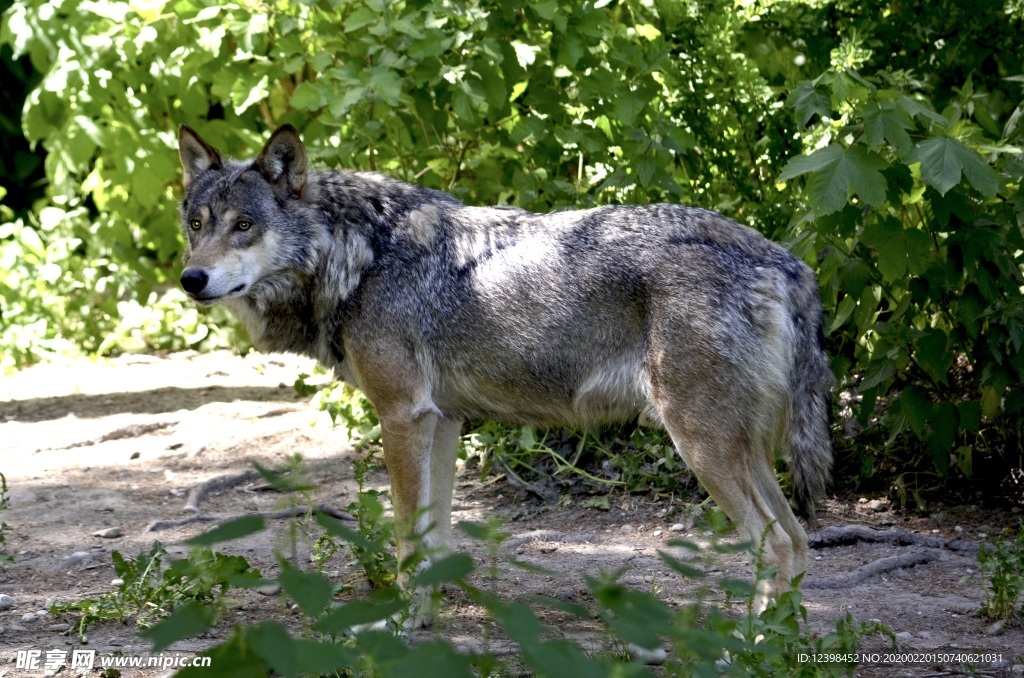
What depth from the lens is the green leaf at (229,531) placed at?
234cm

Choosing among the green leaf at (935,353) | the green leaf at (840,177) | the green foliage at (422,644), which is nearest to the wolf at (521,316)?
the green leaf at (840,177)

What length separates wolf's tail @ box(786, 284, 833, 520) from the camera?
13.8 ft

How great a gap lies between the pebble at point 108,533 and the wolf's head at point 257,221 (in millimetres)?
1565

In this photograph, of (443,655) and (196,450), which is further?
(196,450)

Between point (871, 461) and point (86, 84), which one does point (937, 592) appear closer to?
point (871, 461)

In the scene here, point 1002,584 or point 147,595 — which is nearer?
point 1002,584

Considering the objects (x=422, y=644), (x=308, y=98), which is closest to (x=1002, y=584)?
(x=422, y=644)

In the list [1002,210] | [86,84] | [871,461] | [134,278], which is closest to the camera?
[1002,210]

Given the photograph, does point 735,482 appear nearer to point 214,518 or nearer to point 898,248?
point 898,248

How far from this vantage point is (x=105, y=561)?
496 centimetres

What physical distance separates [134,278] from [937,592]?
277 inches

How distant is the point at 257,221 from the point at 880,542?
3215 mm

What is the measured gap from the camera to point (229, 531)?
2383mm

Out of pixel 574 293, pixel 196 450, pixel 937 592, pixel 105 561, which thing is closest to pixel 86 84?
pixel 196 450
